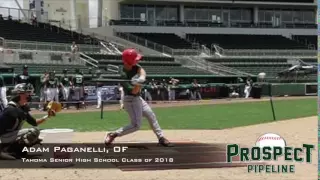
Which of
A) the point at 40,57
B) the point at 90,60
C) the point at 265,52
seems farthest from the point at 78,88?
the point at 265,52

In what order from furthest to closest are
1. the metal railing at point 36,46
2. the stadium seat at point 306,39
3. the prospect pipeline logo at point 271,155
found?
the stadium seat at point 306,39 → the metal railing at point 36,46 → the prospect pipeline logo at point 271,155

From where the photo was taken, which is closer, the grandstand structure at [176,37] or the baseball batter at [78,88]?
the baseball batter at [78,88]

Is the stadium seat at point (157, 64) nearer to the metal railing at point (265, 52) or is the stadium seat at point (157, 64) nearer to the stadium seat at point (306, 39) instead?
the metal railing at point (265, 52)

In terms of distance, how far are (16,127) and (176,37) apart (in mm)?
44533

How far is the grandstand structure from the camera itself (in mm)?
36781

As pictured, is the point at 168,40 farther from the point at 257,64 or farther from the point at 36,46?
the point at 36,46

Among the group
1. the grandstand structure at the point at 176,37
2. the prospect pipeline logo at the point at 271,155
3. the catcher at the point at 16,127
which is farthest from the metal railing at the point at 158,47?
the prospect pipeline logo at the point at 271,155

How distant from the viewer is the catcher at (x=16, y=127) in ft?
28.1

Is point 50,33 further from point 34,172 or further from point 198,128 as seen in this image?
point 34,172

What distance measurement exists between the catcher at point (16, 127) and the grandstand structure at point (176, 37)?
2114 cm

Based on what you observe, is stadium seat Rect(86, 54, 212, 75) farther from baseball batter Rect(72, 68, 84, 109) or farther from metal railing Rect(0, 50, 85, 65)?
→ baseball batter Rect(72, 68, 84, 109)

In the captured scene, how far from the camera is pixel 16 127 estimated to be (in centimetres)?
873

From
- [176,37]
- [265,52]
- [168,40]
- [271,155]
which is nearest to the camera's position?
[271,155]

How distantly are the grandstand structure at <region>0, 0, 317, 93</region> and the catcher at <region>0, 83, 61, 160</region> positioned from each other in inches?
832
